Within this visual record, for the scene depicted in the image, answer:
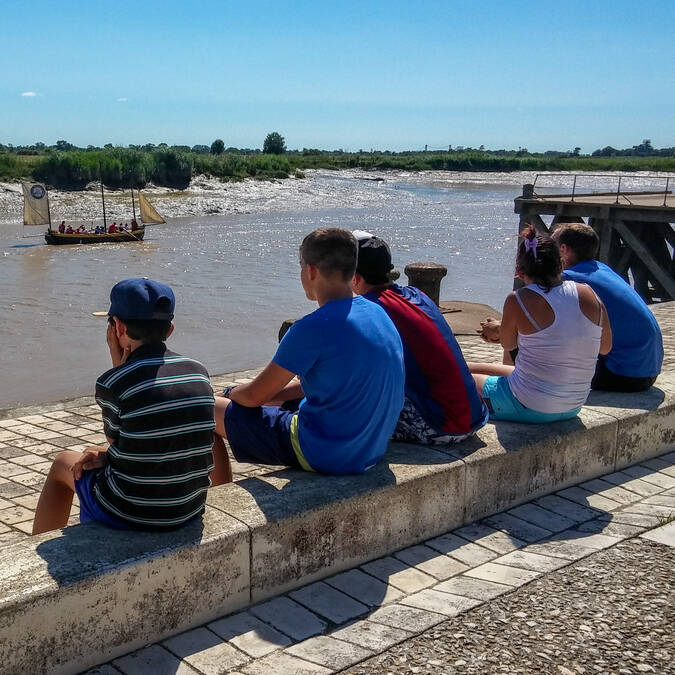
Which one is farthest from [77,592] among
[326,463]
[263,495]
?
[326,463]

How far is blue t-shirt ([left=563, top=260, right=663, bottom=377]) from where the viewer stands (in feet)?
17.1

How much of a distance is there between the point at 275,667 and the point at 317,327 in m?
1.25

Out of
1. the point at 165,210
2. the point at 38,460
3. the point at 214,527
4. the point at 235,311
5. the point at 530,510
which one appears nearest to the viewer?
the point at 214,527

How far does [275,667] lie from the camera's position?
2727 mm

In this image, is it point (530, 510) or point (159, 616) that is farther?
point (530, 510)

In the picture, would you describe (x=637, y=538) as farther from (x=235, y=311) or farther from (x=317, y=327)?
(x=235, y=311)

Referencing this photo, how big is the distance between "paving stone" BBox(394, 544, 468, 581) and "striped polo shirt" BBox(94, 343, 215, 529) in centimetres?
96

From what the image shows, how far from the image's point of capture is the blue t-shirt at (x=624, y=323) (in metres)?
5.21

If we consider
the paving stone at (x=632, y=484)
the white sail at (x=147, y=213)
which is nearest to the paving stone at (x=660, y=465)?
the paving stone at (x=632, y=484)

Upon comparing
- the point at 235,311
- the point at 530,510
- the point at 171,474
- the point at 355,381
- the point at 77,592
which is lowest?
the point at 235,311

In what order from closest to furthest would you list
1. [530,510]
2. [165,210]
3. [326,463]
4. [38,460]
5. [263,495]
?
[263,495] < [326,463] < [530,510] < [38,460] < [165,210]

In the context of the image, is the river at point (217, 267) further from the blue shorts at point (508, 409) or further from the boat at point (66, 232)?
the blue shorts at point (508, 409)

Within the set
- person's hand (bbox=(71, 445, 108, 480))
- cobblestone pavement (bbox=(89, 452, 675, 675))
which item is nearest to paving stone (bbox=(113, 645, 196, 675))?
cobblestone pavement (bbox=(89, 452, 675, 675))

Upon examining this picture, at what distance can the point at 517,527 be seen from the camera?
3947 mm
